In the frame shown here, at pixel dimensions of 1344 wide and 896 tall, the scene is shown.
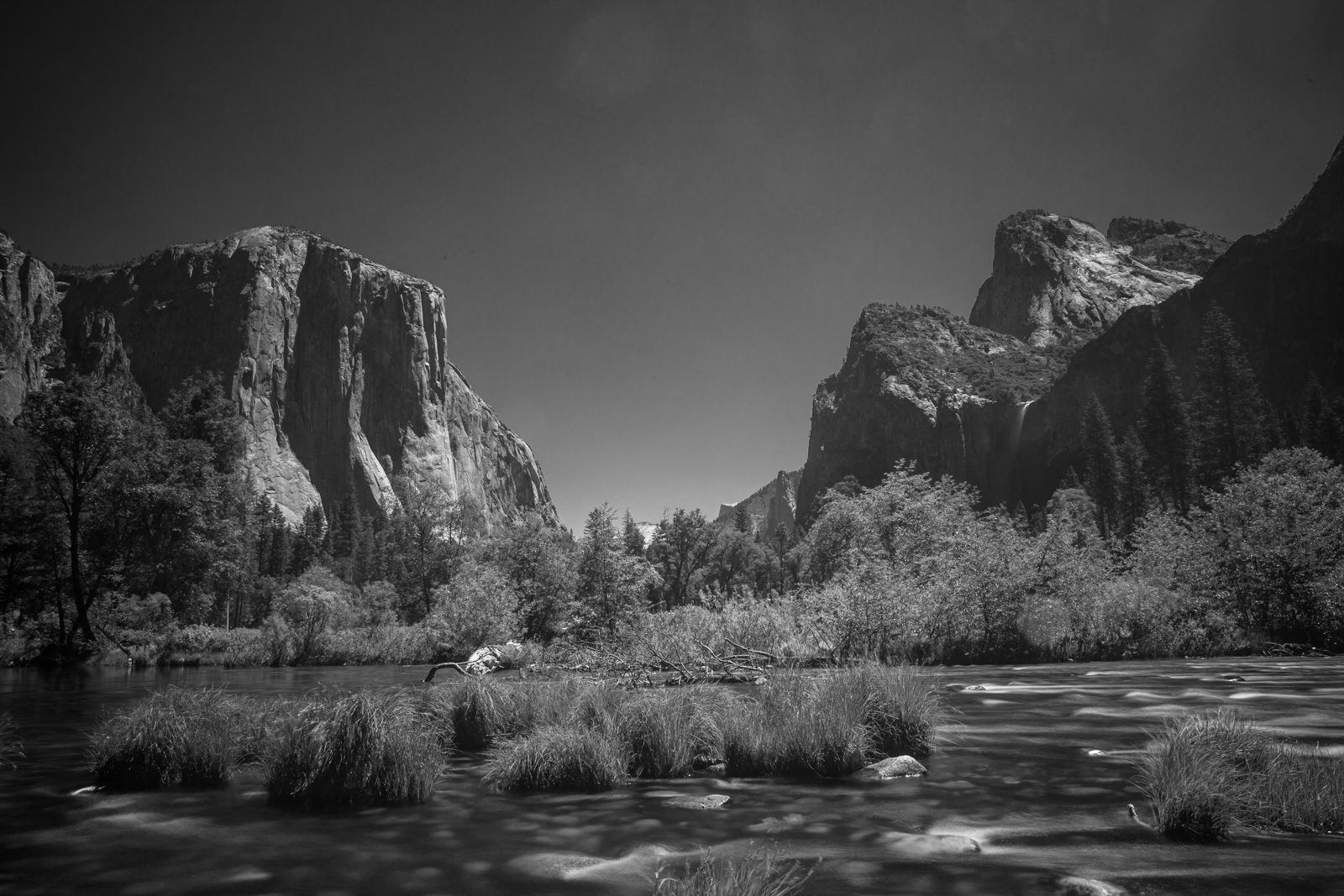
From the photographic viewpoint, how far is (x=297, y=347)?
17112 cm

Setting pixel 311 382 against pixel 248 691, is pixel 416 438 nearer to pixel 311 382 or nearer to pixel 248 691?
pixel 311 382

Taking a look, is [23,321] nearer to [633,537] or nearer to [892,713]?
[633,537]

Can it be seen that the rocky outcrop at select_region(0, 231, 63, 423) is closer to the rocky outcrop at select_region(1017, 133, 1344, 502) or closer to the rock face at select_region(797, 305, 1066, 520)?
the rock face at select_region(797, 305, 1066, 520)

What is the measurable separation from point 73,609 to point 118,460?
26.3ft

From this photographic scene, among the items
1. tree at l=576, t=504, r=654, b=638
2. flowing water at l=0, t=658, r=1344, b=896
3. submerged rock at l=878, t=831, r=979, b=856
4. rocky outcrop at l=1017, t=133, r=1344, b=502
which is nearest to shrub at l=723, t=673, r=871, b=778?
flowing water at l=0, t=658, r=1344, b=896

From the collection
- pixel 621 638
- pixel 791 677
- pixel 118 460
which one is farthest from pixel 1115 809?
pixel 118 460

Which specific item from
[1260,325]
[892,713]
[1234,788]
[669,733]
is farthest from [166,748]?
→ [1260,325]

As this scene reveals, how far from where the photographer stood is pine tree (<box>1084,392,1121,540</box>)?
288 feet

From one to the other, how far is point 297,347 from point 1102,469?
160336 millimetres

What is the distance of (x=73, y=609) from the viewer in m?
39.3

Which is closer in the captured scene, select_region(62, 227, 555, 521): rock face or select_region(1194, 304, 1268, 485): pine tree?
select_region(1194, 304, 1268, 485): pine tree

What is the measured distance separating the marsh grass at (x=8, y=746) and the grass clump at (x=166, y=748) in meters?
2.13

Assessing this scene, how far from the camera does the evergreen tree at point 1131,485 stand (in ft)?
260

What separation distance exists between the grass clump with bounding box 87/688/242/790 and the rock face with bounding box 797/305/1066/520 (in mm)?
147524
